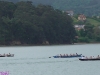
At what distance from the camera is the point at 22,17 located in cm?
16000

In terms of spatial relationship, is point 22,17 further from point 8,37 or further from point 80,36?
point 80,36

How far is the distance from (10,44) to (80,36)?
32.4m

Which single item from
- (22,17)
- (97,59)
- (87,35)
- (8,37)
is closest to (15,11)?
(22,17)

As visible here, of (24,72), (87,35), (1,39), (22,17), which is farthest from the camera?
(87,35)

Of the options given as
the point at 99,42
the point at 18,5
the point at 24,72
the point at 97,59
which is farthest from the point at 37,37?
the point at 24,72

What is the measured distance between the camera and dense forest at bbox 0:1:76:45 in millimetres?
152500

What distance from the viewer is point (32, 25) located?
158 m

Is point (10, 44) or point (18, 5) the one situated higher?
point (18, 5)

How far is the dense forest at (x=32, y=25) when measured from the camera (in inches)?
6004

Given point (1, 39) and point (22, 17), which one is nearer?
point (1, 39)

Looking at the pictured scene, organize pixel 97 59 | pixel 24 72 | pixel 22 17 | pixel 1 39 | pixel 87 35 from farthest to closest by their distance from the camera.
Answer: pixel 87 35, pixel 22 17, pixel 1 39, pixel 97 59, pixel 24 72

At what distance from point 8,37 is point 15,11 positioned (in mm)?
13743

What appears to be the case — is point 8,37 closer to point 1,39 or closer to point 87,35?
point 1,39

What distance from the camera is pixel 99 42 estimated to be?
17850 cm
